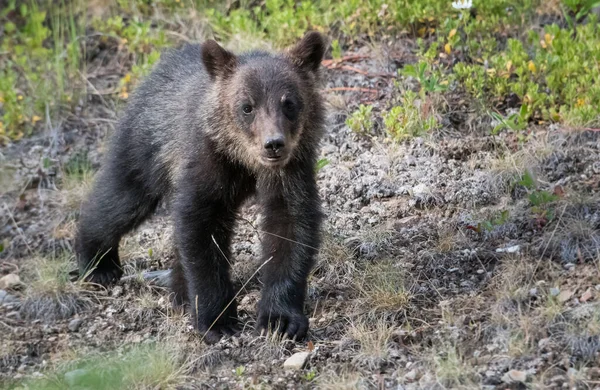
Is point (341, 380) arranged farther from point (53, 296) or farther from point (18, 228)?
point (18, 228)

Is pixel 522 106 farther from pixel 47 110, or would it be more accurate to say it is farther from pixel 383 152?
pixel 47 110

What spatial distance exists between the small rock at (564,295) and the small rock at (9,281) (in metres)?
4.00

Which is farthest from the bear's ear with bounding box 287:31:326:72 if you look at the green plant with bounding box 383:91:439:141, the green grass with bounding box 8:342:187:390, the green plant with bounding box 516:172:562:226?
the green grass with bounding box 8:342:187:390

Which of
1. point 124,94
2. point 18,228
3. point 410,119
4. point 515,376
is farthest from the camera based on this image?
point 124,94

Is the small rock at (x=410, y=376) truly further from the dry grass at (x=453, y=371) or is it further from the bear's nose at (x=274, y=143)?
the bear's nose at (x=274, y=143)

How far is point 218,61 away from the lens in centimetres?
575

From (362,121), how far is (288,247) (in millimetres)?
2266

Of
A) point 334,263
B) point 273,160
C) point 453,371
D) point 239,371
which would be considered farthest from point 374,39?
point 453,371

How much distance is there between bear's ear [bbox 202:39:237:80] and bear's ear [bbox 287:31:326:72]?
1.31ft

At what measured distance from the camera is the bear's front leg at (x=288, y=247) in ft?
17.8

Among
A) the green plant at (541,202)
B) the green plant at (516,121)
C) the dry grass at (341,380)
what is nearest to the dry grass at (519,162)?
the green plant at (516,121)

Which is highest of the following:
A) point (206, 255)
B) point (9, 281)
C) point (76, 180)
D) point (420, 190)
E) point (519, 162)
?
point (519, 162)

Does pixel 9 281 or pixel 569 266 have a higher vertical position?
pixel 569 266

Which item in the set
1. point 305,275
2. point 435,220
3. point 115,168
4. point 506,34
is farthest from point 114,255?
point 506,34
